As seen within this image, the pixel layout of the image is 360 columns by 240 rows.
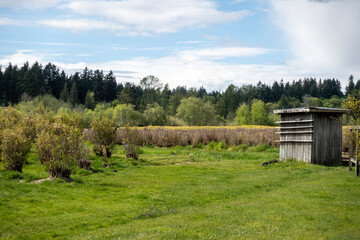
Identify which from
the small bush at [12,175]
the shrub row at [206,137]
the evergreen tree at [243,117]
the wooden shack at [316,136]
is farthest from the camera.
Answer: the evergreen tree at [243,117]

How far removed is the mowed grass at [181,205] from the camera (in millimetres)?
7219

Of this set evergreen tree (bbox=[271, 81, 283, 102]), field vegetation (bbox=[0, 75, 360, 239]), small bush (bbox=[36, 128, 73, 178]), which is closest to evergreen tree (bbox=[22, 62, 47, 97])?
field vegetation (bbox=[0, 75, 360, 239])

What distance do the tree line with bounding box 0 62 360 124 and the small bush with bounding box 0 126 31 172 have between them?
224 ft

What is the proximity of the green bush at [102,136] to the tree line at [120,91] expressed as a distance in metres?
61.7

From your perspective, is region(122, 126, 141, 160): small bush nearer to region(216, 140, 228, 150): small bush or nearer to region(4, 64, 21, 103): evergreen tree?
region(216, 140, 228, 150): small bush

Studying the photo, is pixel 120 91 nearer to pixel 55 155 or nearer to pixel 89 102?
pixel 89 102

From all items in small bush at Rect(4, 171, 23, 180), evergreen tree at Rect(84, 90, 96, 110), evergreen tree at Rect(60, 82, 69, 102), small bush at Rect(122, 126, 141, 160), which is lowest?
small bush at Rect(4, 171, 23, 180)

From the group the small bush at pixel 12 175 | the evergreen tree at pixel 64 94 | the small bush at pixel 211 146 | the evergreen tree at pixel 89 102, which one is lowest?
the small bush at pixel 211 146

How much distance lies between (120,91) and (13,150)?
362 feet

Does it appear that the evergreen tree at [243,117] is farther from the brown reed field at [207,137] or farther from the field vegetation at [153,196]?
the field vegetation at [153,196]

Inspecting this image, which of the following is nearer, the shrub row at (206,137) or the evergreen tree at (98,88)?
the shrub row at (206,137)

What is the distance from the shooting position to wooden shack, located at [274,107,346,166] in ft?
62.8

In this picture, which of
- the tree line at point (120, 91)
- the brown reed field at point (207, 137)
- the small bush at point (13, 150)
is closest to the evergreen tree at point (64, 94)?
the tree line at point (120, 91)

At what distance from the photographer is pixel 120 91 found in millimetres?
122438
